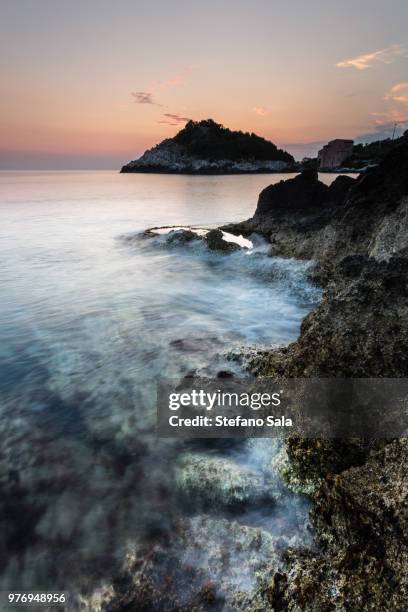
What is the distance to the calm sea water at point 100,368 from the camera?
12.1 ft

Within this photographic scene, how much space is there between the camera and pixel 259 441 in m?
4.44

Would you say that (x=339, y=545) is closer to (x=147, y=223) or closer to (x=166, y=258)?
(x=166, y=258)

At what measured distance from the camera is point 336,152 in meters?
147

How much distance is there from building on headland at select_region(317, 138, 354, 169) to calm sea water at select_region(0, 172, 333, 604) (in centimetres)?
15160

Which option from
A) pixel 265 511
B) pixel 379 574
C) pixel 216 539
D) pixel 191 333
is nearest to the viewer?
pixel 379 574

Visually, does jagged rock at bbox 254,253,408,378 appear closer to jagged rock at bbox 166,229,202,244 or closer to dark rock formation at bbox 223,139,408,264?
dark rock formation at bbox 223,139,408,264

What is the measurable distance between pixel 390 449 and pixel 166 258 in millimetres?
13218

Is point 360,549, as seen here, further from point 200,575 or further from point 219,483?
point 219,483

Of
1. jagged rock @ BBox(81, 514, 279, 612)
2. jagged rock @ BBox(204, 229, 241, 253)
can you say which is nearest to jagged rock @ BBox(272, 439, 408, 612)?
jagged rock @ BBox(81, 514, 279, 612)

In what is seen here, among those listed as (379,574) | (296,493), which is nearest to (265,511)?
(296,493)

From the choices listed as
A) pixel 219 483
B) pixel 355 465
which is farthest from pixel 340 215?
pixel 219 483

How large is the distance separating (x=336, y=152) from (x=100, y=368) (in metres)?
162

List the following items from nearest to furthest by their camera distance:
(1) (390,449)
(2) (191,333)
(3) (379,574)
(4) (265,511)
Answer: (3) (379,574)
(1) (390,449)
(4) (265,511)
(2) (191,333)

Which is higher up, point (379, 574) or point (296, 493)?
point (379, 574)
